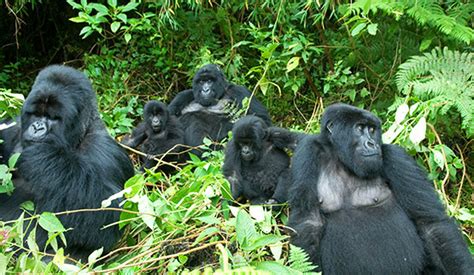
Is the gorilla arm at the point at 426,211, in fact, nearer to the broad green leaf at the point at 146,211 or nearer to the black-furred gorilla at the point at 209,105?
the broad green leaf at the point at 146,211

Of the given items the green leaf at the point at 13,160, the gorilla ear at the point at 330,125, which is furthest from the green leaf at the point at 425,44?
the green leaf at the point at 13,160

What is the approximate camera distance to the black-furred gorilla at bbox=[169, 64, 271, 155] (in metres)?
6.05

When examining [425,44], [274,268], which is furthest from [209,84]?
[274,268]

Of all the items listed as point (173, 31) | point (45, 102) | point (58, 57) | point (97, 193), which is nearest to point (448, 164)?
point (97, 193)

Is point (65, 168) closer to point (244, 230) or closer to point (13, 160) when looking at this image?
point (13, 160)

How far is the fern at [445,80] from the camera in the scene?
14.1 ft

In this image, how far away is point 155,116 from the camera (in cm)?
589

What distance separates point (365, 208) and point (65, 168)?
5.29 ft

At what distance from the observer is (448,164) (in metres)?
4.23

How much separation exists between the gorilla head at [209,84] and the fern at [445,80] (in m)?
1.96

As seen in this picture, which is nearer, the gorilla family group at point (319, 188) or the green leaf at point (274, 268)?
the green leaf at point (274, 268)

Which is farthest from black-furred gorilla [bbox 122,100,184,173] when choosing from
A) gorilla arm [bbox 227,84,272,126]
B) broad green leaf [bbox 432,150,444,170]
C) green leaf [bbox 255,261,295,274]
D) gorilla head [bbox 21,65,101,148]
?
green leaf [bbox 255,261,295,274]

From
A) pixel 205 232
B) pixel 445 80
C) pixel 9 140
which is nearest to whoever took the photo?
pixel 205 232

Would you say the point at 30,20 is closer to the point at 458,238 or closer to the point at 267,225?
the point at 267,225
